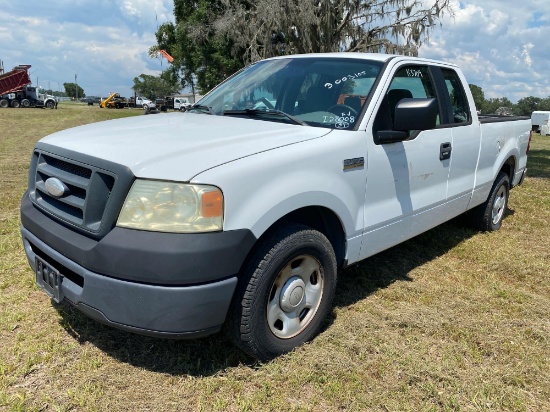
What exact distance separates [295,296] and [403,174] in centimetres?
128

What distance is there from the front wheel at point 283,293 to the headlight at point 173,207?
0.39 meters

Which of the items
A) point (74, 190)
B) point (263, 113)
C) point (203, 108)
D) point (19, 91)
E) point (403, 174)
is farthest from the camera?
point (19, 91)

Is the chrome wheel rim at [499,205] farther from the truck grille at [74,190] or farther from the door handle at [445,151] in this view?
the truck grille at [74,190]

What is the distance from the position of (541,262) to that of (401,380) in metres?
2.79

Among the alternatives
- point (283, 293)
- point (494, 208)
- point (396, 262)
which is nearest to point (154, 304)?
point (283, 293)

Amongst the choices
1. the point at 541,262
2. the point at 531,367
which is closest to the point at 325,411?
the point at 531,367

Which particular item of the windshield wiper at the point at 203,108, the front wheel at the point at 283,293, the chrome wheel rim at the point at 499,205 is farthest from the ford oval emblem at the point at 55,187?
the chrome wheel rim at the point at 499,205

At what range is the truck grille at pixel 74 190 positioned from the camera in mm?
2283

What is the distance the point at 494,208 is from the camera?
17.9 ft

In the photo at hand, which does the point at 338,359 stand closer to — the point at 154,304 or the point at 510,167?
the point at 154,304

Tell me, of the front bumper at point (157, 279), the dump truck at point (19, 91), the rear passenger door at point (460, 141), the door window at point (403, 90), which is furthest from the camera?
the dump truck at point (19, 91)

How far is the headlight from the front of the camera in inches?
85.2

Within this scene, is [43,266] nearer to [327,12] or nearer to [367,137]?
[367,137]

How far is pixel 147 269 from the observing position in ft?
6.94
